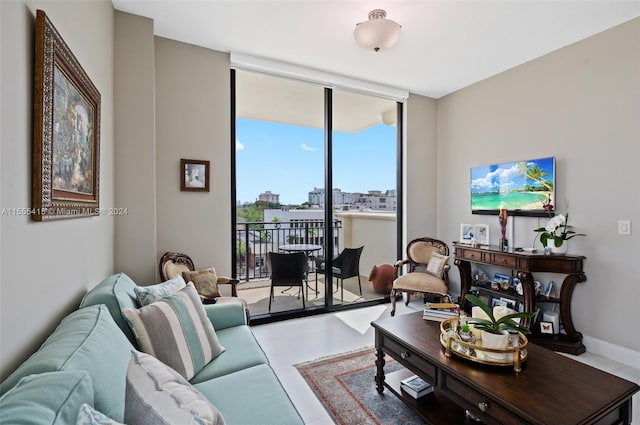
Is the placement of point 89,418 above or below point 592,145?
below

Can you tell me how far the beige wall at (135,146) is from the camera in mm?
2518

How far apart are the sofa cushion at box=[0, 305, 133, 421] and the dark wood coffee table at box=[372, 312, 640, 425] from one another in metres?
1.40

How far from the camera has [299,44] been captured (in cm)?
292

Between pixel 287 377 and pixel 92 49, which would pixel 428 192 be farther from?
pixel 92 49

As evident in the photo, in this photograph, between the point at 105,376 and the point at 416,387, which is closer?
the point at 105,376

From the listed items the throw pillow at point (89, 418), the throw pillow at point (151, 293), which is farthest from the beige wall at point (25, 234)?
the throw pillow at point (89, 418)

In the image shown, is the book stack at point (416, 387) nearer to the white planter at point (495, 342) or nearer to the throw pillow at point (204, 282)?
the white planter at point (495, 342)

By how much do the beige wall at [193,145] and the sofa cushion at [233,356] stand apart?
1.21 meters

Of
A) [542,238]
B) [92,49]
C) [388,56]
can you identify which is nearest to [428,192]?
[542,238]

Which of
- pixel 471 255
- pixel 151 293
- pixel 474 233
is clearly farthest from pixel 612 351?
pixel 151 293

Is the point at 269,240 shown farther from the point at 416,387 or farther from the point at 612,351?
the point at 612,351

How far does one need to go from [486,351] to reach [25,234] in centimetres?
197

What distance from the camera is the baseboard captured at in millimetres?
2533

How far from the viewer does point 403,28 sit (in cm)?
267
